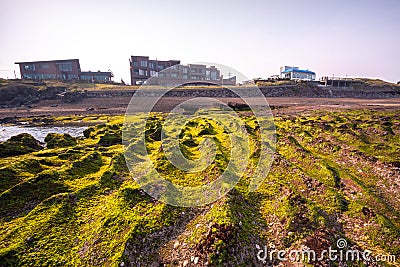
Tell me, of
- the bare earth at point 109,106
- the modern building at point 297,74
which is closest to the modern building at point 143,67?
the bare earth at point 109,106

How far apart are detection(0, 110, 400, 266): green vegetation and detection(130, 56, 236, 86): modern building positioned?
152 feet

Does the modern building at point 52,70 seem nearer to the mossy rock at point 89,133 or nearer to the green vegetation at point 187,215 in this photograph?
the mossy rock at point 89,133

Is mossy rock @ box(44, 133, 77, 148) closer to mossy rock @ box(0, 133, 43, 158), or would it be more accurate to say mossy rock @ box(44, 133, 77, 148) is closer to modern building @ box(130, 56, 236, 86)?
mossy rock @ box(0, 133, 43, 158)

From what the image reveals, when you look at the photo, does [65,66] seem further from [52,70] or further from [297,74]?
[297,74]

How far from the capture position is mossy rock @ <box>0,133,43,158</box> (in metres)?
17.1

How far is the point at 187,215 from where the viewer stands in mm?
9391

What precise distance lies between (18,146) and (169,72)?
58050mm

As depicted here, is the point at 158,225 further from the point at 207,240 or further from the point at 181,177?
the point at 181,177

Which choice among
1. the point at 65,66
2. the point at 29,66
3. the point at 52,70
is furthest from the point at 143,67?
the point at 29,66

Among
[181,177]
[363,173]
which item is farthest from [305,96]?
[181,177]

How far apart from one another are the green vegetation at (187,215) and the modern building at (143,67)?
269 ft

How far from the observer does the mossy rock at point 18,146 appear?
17078 millimetres

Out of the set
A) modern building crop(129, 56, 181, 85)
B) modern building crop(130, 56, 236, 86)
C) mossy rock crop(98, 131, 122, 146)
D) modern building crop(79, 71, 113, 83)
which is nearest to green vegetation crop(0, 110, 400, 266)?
mossy rock crop(98, 131, 122, 146)

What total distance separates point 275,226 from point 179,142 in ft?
36.7
